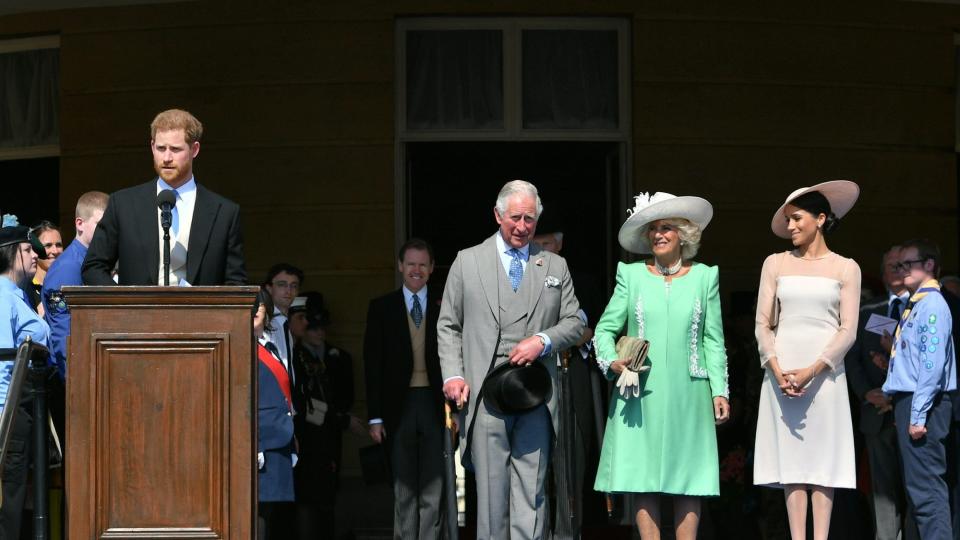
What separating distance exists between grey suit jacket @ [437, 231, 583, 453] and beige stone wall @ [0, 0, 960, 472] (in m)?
3.60

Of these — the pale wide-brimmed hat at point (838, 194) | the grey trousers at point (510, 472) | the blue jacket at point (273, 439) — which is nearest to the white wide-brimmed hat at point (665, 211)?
the pale wide-brimmed hat at point (838, 194)

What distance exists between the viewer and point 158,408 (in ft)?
18.0

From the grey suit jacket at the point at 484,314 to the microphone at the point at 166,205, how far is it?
1.96m

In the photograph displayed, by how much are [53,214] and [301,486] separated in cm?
383

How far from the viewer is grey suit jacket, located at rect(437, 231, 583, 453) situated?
287 inches

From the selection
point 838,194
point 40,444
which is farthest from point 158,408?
point 838,194

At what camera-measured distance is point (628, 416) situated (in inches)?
291

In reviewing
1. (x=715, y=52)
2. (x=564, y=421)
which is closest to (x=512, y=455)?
(x=564, y=421)

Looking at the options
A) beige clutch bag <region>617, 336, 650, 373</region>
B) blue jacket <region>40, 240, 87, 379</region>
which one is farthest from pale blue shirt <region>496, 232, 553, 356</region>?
blue jacket <region>40, 240, 87, 379</region>

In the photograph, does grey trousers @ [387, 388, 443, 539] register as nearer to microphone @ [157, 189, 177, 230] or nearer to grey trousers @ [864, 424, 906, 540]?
grey trousers @ [864, 424, 906, 540]

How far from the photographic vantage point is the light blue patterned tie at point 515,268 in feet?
24.2

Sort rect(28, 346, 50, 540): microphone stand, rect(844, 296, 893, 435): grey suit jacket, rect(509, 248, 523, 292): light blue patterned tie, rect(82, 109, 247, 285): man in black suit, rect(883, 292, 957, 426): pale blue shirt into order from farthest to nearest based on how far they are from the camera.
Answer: rect(844, 296, 893, 435): grey suit jacket, rect(883, 292, 957, 426): pale blue shirt, rect(509, 248, 523, 292): light blue patterned tie, rect(28, 346, 50, 540): microphone stand, rect(82, 109, 247, 285): man in black suit

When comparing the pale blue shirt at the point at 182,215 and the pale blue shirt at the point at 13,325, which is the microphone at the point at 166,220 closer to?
the pale blue shirt at the point at 182,215

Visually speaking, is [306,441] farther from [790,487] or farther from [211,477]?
[211,477]
